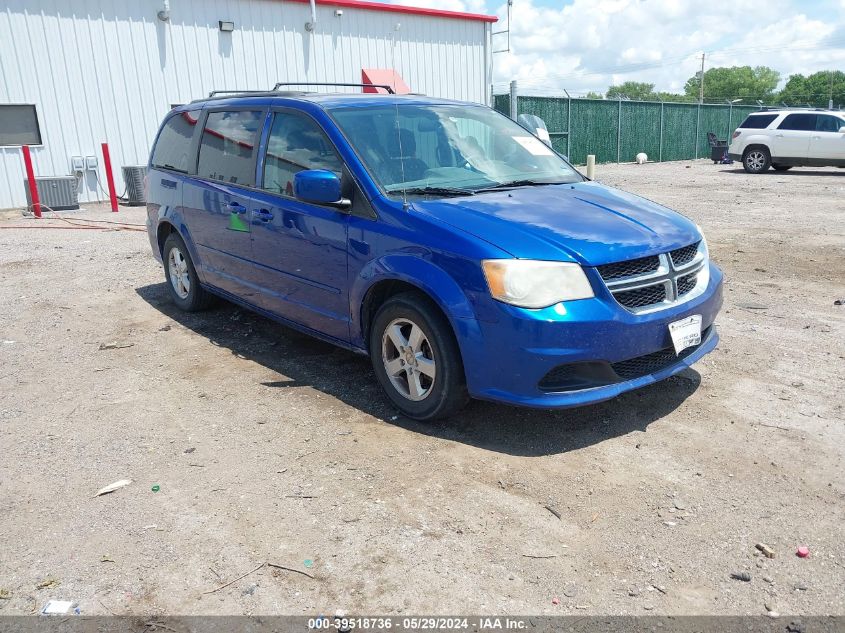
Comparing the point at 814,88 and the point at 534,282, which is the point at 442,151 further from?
the point at 814,88

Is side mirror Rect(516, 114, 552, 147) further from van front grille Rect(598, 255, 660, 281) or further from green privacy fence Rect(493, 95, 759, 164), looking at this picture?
green privacy fence Rect(493, 95, 759, 164)

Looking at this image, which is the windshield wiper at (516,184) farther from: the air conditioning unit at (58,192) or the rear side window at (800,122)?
the rear side window at (800,122)

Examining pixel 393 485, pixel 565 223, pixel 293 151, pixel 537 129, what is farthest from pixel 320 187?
pixel 537 129

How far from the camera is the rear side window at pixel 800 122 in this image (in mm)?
20031

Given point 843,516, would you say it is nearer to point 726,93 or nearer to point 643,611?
point 643,611

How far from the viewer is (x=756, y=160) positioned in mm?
20984

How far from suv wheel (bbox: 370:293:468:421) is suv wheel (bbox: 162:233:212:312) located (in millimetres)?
2673

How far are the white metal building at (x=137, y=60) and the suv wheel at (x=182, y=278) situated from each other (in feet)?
33.1

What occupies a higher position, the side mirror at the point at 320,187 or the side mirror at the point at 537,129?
the side mirror at the point at 537,129

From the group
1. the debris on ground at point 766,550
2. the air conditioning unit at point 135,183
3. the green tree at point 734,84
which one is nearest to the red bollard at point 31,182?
the air conditioning unit at point 135,183

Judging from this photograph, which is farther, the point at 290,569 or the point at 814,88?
the point at 814,88

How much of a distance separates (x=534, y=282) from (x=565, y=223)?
0.54 metres

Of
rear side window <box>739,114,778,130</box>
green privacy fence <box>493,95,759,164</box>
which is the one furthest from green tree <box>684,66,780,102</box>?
rear side window <box>739,114,778,130</box>

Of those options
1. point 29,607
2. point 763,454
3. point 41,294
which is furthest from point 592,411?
point 41,294
